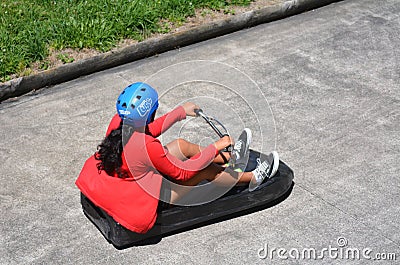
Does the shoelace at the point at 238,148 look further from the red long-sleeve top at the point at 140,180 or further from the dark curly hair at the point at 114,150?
the dark curly hair at the point at 114,150

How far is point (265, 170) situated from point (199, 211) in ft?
2.09

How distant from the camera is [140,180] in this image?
4.73 m

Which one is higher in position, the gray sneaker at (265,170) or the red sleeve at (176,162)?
the red sleeve at (176,162)

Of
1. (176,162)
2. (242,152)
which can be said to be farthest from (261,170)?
(176,162)

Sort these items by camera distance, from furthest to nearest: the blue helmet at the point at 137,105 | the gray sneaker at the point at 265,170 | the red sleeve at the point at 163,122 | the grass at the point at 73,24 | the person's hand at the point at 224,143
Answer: the grass at the point at 73,24, the gray sneaker at the point at 265,170, the red sleeve at the point at 163,122, the person's hand at the point at 224,143, the blue helmet at the point at 137,105

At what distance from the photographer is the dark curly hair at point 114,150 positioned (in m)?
4.70

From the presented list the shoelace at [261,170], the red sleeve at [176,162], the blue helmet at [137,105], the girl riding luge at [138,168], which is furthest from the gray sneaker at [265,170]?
the blue helmet at [137,105]

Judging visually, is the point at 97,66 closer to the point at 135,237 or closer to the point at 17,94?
the point at 17,94

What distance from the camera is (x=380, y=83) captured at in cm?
704

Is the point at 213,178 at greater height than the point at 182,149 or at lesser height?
lesser

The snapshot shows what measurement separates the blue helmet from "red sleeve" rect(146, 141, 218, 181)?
0.58ft

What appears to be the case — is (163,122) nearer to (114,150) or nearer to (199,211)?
(114,150)

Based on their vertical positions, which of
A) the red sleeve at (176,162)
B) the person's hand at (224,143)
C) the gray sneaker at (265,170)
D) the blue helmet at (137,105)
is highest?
the blue helmet at (137,105)

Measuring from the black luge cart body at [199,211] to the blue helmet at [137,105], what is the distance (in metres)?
0.67
